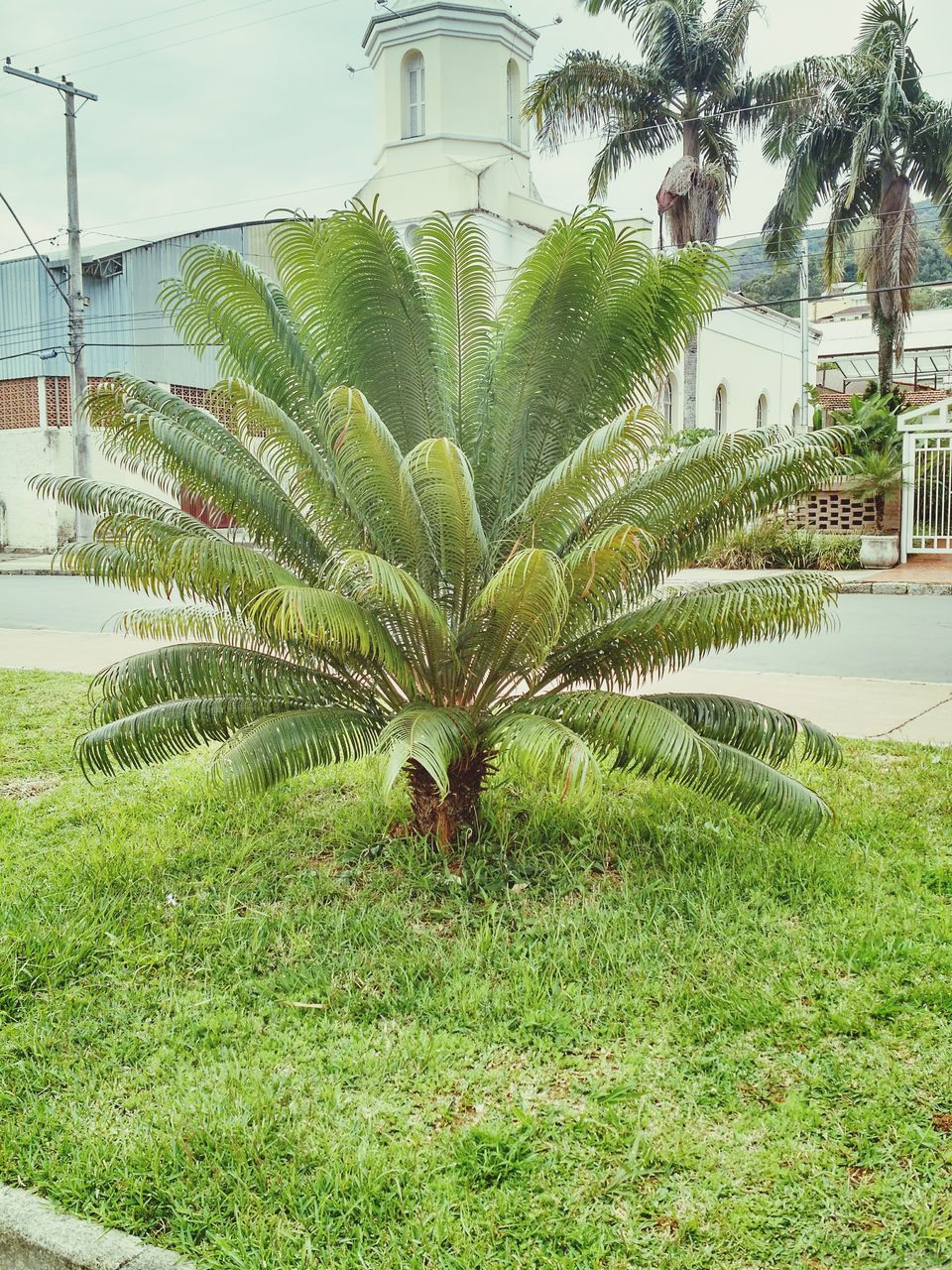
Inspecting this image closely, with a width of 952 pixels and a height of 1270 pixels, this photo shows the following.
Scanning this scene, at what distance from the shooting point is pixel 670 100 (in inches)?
1081

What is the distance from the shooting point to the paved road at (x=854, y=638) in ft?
33.1

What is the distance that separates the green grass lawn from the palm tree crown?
81.2 feet

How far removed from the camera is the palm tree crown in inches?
1048

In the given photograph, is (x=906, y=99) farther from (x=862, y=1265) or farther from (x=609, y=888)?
(x=862, y=1265)

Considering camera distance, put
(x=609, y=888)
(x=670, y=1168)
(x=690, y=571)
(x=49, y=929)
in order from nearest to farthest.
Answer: (x=670, y=1168), (x=49, y=929), (x=609, y=888), (x=690, y=571)

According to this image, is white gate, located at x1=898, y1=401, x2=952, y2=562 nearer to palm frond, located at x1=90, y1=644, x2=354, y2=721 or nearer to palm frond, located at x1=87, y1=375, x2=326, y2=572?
palm frond, located at x1=87, y1=375, x2=326, y2=572

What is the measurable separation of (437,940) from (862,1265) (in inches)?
76.1

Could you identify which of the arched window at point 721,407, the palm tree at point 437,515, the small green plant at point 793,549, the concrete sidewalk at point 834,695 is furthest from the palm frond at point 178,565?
the arched window at point 721,407

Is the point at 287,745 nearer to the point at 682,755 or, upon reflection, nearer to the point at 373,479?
the point at 373,479

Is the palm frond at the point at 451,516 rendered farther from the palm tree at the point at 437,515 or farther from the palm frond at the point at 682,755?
the palm frond at the point at 682,755

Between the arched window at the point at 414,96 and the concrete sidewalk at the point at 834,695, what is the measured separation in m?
24.8

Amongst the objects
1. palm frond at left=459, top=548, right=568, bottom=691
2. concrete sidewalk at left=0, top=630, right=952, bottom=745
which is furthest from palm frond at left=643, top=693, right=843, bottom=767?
concrete sidewalk at left=0, top=630, right=952, bottom=745

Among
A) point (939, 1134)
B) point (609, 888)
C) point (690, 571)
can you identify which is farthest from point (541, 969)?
point (690, 571)

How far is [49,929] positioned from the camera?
4129 mm
